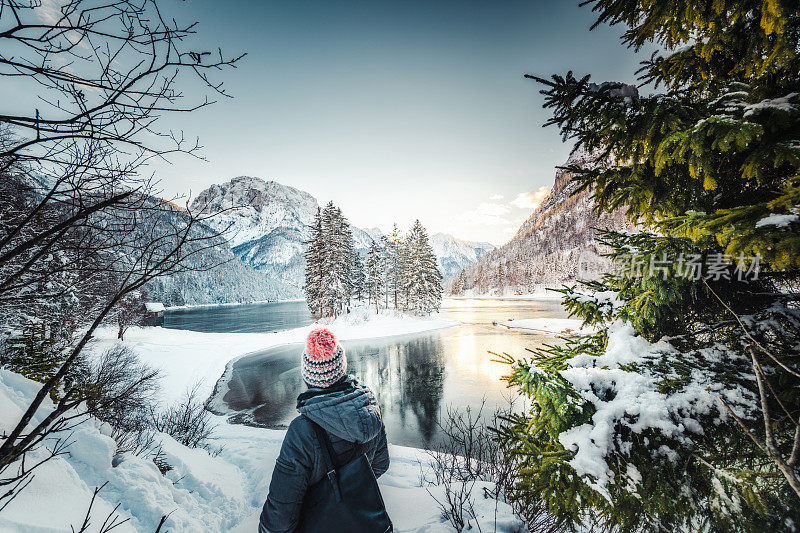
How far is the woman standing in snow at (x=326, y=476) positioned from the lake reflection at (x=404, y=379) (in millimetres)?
7936

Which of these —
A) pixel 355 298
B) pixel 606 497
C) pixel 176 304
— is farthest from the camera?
pixel 176 304

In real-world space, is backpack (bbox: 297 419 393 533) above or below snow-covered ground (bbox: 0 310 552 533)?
above

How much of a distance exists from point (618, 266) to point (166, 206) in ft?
10.9

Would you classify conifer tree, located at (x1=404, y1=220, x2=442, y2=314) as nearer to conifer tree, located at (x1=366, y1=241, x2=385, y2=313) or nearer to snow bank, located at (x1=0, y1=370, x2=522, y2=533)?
conifer tree, located at (x1=366, y1=241, x2=385, y2=313)

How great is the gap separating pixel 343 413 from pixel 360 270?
3798 centimetres

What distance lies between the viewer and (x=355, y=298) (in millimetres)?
39438

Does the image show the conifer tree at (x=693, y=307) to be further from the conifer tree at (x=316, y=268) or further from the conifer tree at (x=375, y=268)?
the conifer tree at (x=375, y=268)

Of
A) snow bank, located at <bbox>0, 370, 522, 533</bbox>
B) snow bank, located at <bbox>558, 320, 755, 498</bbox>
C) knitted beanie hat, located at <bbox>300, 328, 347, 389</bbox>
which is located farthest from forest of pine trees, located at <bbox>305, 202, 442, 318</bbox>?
snow bank, located at <bbox>558, 320, 755, 498</bbox>

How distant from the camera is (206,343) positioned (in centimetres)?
2419

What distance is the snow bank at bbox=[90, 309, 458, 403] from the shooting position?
15094 millimetres

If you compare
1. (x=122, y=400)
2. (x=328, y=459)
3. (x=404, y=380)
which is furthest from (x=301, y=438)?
(x=404, y=380)

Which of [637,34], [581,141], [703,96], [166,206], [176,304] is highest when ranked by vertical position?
[637,34]

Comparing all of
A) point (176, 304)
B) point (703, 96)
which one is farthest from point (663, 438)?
point (176, 304)

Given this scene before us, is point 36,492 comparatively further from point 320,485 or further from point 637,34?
point 637,34
